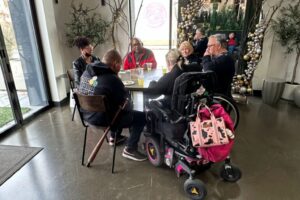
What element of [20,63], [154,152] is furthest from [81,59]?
[154,152]

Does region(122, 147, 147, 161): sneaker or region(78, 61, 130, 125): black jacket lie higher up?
region(78, 61, 130, 125): black jacket

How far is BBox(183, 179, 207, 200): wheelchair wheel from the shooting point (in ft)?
5.57

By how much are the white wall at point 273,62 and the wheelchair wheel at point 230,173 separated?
9.05ft

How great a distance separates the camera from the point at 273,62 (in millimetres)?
3980

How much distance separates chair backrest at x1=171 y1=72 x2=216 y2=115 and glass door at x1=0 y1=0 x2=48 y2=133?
2390 mm

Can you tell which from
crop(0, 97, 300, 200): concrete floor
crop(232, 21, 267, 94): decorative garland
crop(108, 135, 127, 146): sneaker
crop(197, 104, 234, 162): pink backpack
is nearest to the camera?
crop(197, 104, 234, 162): pink backpack

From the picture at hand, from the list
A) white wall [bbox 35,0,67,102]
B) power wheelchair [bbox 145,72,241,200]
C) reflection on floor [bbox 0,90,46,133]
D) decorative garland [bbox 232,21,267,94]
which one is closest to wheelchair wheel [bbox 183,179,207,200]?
power wheelchair [bbox 145,72,241,200]

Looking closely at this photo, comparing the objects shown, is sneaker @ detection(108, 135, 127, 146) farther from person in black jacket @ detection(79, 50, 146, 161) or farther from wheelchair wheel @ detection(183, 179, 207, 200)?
wheelchair wheel @ detection(183, 179, 207, 200)

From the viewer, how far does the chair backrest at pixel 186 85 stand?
1.68m

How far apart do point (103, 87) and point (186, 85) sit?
2.42 feet

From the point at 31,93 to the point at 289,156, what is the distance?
376 centimetres

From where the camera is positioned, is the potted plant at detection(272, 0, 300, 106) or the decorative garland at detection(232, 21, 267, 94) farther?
the decorative garland at detection(232, 21, 267, 94)

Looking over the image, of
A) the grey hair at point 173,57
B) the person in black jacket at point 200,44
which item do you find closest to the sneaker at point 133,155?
the grey hair at point 173,57

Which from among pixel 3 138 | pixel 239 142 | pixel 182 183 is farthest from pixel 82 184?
pixel 239 142
